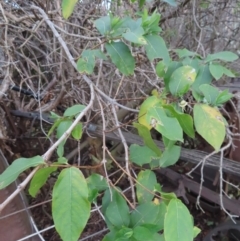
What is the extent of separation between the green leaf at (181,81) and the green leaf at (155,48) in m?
0.09

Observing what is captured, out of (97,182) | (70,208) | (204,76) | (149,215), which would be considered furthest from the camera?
(204,76)

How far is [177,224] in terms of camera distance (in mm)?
834

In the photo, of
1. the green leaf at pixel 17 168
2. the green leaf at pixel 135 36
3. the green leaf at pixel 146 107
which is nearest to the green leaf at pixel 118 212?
the green leaf at pixel 146 107

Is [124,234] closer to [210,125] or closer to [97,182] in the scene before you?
[97,182]

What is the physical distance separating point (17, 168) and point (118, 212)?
0.35 metres

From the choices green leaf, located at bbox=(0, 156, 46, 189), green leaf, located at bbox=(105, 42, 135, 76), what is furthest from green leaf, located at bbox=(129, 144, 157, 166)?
green leaf, located at bbox=(0, 156, 46, 189)

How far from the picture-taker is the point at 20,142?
103 inches

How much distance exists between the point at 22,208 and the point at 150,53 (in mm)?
1322

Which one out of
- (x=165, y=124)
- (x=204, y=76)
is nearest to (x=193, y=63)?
(x=204, y=76)

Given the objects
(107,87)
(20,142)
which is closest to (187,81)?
(107,87)

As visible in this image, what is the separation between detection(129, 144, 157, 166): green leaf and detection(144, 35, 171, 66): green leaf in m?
0.30

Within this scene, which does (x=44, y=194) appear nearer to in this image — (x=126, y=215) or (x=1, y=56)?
(x=1, y=56)

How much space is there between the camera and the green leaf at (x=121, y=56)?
1.20m

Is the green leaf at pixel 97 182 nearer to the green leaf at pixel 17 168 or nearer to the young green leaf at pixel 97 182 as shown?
the young green leaf at pixel 97 182
